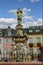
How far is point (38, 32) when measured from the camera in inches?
391

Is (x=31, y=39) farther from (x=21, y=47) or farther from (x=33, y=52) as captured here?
(x=21, y=47)

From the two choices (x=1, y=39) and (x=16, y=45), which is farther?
(x=1, y=39)

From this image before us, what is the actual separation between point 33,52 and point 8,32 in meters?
1.48

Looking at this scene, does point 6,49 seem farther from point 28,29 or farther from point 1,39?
point 28,29

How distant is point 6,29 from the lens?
34.2 feet

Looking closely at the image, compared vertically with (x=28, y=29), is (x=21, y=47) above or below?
below

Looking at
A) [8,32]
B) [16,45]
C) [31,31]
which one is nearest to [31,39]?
[31,31]

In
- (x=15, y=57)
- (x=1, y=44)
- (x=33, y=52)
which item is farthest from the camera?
(x=1, y=44)

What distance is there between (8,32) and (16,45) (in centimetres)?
259

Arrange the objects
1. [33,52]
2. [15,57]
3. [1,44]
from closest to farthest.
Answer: [15,57] → [33,52] → [1,44]

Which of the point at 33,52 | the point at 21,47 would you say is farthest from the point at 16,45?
the point at 33,52

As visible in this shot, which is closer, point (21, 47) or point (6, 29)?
point (21, 47)

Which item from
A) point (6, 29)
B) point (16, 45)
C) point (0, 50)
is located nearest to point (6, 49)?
point (0, 50)

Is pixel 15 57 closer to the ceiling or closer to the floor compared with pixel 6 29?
closer to the floor
